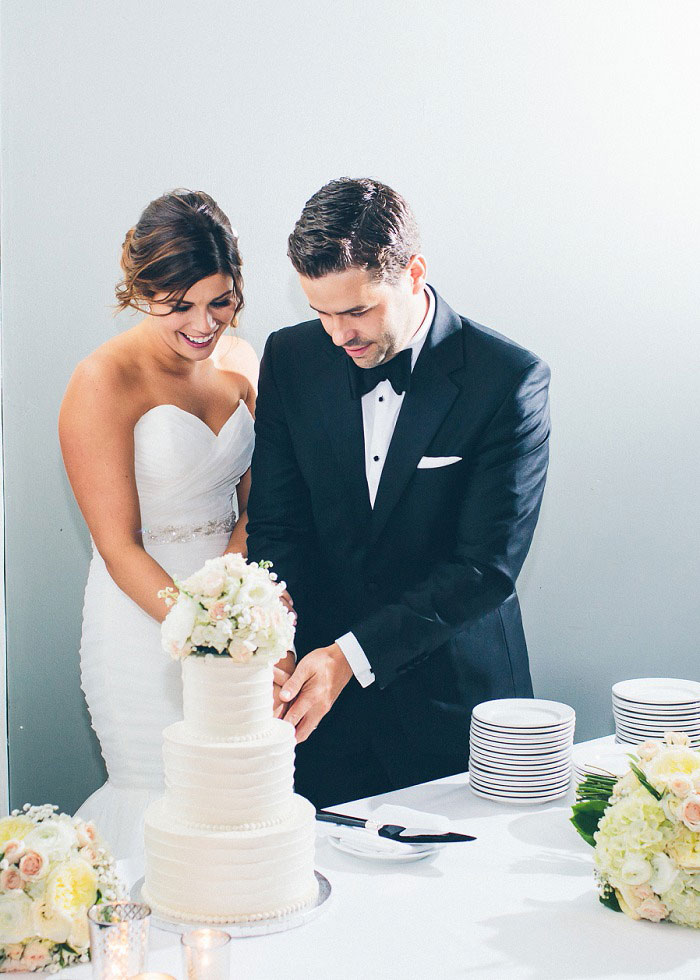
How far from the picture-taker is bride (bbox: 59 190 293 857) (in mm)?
2533

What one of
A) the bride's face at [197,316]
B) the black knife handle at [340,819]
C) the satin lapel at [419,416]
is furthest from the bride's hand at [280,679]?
the bride's face at [197,316]

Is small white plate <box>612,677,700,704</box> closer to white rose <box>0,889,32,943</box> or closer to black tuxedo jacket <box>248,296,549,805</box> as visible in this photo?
black tuxedo jacket <box>248,296,549,805</box>

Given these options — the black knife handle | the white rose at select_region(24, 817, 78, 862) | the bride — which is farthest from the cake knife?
the bride

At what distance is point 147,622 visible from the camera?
263cm

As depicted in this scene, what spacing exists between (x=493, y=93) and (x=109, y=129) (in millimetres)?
1386

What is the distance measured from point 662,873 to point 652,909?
0.19 ft

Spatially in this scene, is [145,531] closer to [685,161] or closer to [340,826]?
[340,826]

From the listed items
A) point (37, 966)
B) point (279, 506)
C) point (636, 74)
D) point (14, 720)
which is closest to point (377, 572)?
point (279, 506)

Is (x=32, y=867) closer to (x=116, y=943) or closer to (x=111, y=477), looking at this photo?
(x=116, y=943)

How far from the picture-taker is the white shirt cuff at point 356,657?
2244mm

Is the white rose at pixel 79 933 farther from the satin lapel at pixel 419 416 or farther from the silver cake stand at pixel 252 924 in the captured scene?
the satin lapel at pixel 419 416

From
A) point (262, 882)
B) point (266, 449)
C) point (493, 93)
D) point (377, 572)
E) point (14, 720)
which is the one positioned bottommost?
point (14, 720)

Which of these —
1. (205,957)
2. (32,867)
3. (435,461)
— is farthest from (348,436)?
(205,957)

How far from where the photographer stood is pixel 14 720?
8.98 ft
